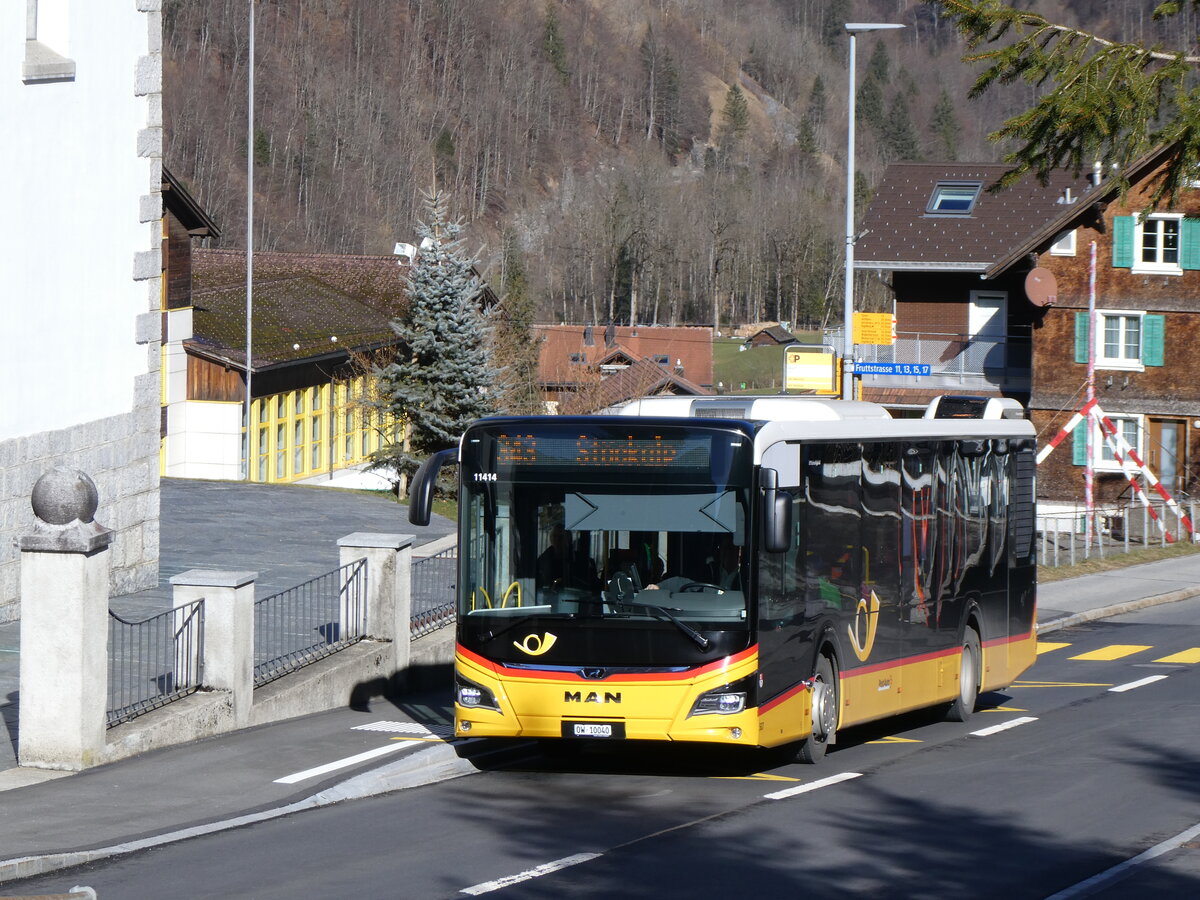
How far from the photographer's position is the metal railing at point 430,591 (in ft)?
60.0

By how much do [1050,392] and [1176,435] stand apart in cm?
357

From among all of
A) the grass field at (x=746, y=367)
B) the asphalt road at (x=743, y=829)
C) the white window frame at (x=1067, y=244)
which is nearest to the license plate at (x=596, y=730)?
the asphalt road at (x=743, y=829)

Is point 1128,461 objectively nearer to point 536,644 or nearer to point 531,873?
point 536,644

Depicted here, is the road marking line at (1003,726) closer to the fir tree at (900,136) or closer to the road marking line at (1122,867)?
the road marking line at (1122,867)

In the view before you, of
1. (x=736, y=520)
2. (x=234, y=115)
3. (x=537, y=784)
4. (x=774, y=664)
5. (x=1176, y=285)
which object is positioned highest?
(x=234, y=115)

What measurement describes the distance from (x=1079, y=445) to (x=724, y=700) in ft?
123

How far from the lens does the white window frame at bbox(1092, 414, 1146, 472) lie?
46.7 meters

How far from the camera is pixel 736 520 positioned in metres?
12.3

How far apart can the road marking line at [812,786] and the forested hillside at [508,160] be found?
325 ft

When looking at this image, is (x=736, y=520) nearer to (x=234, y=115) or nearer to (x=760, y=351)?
(x=760, y=351)

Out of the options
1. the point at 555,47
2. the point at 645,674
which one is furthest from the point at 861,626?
the point at 555,47

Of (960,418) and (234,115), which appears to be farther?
(234,115)

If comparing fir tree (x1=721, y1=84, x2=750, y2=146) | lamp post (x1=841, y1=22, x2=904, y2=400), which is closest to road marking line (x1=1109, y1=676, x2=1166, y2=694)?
lamp post (x1=841, y1=22, x2=904, y2=400)

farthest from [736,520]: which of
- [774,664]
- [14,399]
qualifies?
[14,399]
